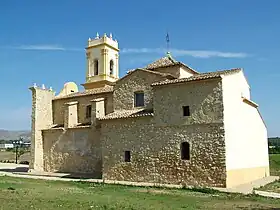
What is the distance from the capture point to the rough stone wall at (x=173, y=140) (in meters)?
18.4

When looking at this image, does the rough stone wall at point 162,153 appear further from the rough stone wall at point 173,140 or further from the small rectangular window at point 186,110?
the small rectangular window at point 186,110

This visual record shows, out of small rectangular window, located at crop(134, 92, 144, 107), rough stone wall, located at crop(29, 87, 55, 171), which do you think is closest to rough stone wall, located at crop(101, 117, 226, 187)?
small rectangular window, located at crop(134, 92, 144, 107)

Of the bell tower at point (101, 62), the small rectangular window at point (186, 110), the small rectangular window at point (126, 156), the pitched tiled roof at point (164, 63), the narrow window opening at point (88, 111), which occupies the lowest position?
the small rectangular window at point (126, 156)

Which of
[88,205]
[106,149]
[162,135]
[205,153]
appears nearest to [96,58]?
[106,149]

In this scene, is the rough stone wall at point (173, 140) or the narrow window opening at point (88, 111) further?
the narrow window opening at point (88, 111)

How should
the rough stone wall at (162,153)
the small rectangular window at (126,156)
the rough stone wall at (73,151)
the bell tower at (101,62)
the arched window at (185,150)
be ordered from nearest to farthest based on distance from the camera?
the rough stone wall at (162,153)
the arched window at (185,150)
the small rectangular window at (126,156)
the rough stone wall at (73,151)
the bell tower at (101,62)

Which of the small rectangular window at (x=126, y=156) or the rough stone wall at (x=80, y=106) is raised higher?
the rough stone wall at (x=80, y=106)

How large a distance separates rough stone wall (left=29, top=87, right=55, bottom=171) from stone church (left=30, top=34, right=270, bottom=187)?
83 millimetres

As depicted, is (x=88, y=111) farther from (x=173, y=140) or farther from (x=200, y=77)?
(x=200, y=77)

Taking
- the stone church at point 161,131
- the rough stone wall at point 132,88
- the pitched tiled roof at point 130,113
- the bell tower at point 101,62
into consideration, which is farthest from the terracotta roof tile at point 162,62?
the bell tower at point 101,62

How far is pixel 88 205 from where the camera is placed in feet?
36.6

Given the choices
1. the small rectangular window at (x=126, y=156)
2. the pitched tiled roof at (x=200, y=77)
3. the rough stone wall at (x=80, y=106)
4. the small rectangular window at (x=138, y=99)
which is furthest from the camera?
the rough stone wall at (x=80, y=106)

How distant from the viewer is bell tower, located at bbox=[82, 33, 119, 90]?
119 ft

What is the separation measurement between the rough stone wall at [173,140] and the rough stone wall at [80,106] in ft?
11.8
